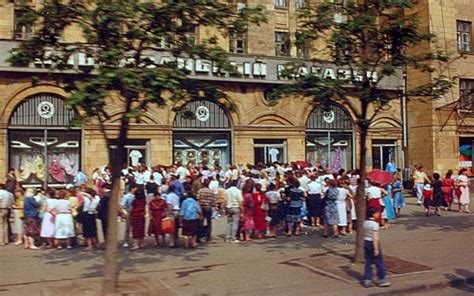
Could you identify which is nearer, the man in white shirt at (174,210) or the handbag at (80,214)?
the handbag at (80,214)

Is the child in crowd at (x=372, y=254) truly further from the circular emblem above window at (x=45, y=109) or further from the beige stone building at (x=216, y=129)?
the circular emblem above window at (x=45, y=109)

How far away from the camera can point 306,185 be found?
17281 mm

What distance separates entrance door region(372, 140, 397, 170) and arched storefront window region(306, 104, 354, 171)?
5.54 feet

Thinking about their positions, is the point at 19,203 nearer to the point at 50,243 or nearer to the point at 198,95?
the point at 50,243

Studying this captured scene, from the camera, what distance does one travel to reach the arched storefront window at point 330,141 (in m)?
28.9

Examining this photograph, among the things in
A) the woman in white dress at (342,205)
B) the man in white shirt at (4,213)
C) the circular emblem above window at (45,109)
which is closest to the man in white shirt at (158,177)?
the circular emblem above window at (45,109)

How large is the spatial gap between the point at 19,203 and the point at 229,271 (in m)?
6.92

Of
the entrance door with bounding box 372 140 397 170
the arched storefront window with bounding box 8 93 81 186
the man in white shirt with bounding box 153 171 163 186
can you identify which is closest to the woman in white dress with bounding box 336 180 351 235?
the man in white shirt with bounding box 153 171 163 186

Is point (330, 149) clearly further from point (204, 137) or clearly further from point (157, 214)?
point (157, 214)

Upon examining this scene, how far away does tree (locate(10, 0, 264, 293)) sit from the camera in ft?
26.5

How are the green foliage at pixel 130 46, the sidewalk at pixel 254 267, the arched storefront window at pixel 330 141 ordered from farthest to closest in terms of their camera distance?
the arched storefront window at pixel 330 141
the sidewalk at pixel 254 267
the green foliage at pixel 130 46

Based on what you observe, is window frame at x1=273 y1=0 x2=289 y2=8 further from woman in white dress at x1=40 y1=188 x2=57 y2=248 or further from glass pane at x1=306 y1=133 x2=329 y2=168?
woman in white dress at x1=40 y1=188 x2=57 y2=248

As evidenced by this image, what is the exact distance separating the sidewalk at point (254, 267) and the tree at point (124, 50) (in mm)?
1696

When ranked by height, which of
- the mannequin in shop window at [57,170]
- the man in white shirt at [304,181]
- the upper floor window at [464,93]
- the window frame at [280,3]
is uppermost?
the window frame at [280,3]
